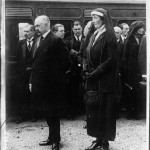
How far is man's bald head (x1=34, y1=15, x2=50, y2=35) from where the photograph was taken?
453cm

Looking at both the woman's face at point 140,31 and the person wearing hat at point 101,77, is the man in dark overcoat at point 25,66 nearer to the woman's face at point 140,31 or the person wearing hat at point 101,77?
the person wearing hat at point 101,77

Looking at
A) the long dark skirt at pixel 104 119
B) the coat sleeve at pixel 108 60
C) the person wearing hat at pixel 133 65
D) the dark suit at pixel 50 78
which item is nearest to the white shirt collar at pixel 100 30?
the coat sleeve at pixel 108 60

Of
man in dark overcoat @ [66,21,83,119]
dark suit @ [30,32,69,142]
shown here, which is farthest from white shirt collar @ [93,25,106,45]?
dark suit @ [30,32,69,142]

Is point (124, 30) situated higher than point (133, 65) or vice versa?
point (124, 30)

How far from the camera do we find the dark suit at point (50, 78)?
4.50m

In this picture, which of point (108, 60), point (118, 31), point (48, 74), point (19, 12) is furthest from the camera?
point (118, 31)

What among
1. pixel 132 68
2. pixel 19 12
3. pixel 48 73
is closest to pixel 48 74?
pixel 48 73

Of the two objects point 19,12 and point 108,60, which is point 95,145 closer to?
point 108,60

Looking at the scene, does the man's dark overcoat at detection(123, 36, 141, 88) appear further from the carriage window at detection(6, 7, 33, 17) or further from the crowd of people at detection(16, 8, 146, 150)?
the carriage window at detection(6, 7, 33, 17)

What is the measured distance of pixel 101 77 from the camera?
4484 mm

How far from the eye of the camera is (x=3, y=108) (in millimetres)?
4566

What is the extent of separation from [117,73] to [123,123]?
2.50 ft

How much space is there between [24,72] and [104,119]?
3.65 feet

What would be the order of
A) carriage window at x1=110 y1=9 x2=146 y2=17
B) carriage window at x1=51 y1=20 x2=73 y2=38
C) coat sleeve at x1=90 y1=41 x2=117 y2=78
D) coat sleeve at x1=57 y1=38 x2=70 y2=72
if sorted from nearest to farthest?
coat sleeve at x1=90 y1=41 x2=117 y2=78 → coat sleeve at x1=57 y1=38 x2=70 y2=72 → carriage window at x1=110 y1=9 x2=146 y2=17 → carriage window at x1=51 y1=20 x2=73 y2=38
